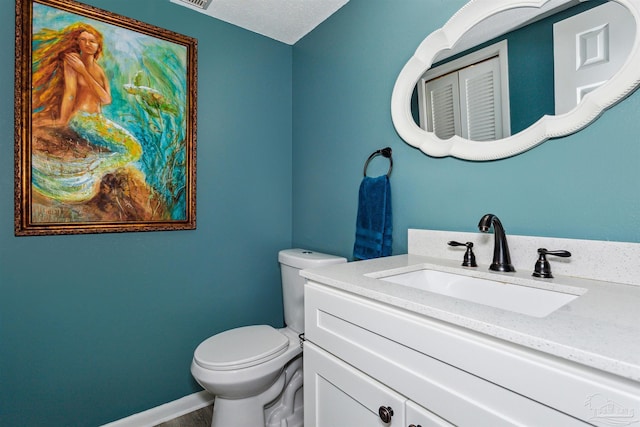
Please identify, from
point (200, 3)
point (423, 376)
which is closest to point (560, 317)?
point (423, 376)

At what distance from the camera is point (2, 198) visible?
138 cm

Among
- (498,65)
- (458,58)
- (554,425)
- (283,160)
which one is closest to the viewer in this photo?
(554,425)

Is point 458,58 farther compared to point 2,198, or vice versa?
point 2,198

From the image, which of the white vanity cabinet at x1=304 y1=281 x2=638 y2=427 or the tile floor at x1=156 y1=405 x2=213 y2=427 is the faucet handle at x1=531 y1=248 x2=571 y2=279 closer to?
the white vanity cabinet at x1=304 y1=281 x2=638 y2=427

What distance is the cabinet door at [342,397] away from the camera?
0.83 m

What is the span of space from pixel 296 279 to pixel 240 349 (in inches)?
19.0

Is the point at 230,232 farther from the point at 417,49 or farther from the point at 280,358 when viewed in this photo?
the point at 417,49

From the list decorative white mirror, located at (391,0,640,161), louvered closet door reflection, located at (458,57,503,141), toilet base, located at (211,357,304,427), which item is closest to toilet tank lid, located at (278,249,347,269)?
toilet base, located at (211,357,304,427)

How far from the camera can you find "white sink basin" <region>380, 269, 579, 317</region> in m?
0.90

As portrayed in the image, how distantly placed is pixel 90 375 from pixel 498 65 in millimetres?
2245

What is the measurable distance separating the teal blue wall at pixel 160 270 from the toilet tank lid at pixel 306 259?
30cm

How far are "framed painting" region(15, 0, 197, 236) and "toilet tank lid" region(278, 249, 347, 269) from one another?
22.5 inches

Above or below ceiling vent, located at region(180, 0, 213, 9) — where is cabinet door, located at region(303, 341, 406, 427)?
below

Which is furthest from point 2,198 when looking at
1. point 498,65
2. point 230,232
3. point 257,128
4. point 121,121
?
point 498,65
